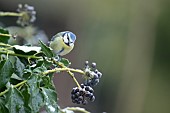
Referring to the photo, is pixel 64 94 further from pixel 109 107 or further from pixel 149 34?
pixel 149 34

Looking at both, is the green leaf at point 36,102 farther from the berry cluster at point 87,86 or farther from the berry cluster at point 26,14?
the berry cluster at point 26,14

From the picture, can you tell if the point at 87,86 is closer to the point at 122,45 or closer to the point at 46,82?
the point at 46,82

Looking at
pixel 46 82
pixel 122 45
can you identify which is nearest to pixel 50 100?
pixel 46 82

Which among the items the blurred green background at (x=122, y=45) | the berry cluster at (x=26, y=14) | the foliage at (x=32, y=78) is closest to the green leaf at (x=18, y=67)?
the foliage at (x=32, y=78)

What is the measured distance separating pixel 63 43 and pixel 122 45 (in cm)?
255

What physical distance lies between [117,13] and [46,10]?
1.65ft

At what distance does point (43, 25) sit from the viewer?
2904 mm

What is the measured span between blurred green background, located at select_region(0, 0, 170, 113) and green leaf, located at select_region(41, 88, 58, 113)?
2299 mm

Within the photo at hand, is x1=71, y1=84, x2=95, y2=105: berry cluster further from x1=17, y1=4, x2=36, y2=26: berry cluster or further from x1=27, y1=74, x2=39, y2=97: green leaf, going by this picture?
x1=17, y1=4, x2=36, y2=26: berry cluster

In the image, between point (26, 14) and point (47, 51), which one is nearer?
point (47, 51)

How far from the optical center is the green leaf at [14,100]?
49 centimetres

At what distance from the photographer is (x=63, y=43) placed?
20.2 inches

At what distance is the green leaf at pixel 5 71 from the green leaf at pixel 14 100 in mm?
17

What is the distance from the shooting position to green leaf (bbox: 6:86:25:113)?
49 cm
